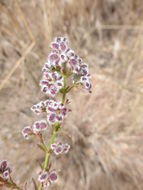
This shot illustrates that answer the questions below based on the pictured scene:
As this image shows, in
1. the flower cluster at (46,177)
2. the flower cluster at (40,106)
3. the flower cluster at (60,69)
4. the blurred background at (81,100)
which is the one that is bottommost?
the flower cluster at (46,177)

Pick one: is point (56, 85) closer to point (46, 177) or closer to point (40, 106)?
point (40, 106)

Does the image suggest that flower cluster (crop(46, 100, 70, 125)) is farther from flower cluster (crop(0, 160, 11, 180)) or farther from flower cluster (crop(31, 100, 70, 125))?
flower cluster (crop(0, 160, 11, 180))

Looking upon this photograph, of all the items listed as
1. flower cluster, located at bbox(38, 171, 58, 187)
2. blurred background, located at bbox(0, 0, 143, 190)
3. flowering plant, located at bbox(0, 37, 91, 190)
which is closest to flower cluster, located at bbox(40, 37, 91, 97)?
flowering plant, located at bbox(0, 37, 91, 190)

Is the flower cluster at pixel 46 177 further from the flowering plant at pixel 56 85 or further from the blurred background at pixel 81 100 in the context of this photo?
the blurred background at pixel 81 100

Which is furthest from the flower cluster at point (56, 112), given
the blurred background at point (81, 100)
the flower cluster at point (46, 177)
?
the blurred background at point (81, 100)

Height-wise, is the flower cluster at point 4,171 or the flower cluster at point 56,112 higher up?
the flower cluster at point 56,112
